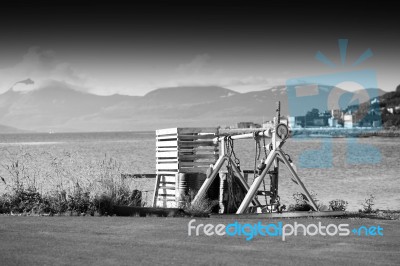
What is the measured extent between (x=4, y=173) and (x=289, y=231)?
3649 cm

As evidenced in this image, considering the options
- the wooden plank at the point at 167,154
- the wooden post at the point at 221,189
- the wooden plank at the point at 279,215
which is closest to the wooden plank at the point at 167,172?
the wooden plank at the point at 167,154

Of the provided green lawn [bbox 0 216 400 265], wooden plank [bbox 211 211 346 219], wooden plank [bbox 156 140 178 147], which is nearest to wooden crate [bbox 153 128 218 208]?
wooden plank [bbox 156 140 178 147]

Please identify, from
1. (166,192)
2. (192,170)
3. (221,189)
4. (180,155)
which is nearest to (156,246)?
(221,189)

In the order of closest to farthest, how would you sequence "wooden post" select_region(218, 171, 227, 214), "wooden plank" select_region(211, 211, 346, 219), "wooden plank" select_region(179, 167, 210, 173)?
1. "wooden plank" select_region(211, 211, 346, 219)
2. "wooden post" select_region(218, 171, 227, 214)
3. "wooden plank" select_region(179, 167, 210, 173)

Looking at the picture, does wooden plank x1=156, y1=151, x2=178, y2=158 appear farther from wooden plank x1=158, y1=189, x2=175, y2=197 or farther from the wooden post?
the wooden post

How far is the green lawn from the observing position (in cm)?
1048

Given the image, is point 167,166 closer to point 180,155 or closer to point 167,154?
point 167,154

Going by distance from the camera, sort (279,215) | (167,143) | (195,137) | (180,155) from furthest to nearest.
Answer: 1. (167,143)
2. (195,137)
3. (180,155)
4. (279,215)

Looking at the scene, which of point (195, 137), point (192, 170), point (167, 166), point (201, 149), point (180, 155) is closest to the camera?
point (192, 170)

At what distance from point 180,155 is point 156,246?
7761mm

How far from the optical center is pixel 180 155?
19234 millimetres

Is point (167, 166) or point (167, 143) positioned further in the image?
point (167, 166)

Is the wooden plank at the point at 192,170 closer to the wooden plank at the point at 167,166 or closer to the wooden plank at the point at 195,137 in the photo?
the wooden plank at the point at 167,166

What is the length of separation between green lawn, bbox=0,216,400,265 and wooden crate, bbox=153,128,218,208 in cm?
488
